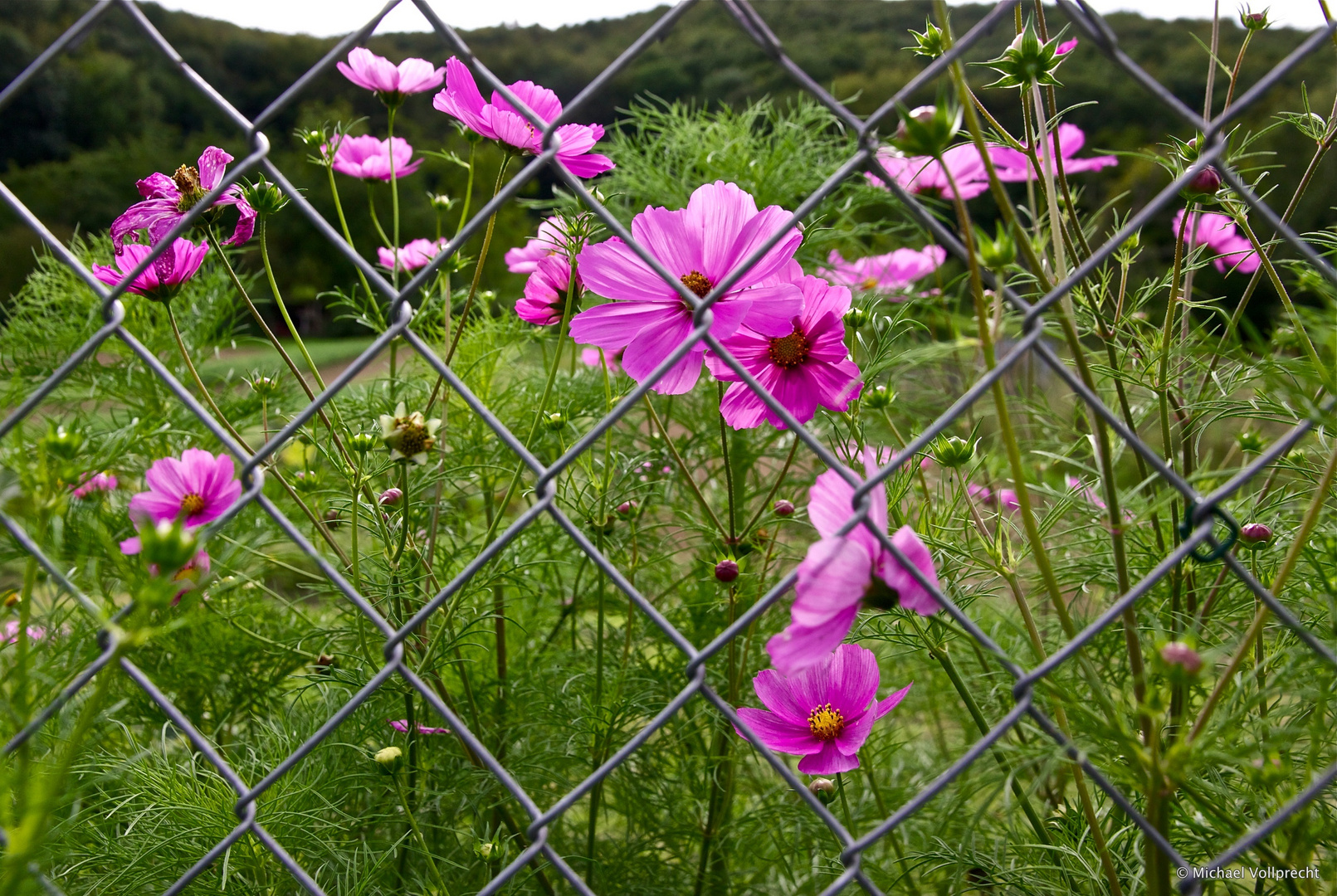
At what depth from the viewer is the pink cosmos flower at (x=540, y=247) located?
69 cm

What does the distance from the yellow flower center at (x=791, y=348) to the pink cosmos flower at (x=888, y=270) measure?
74 cm

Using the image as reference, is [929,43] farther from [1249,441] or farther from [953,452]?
[1249,441]

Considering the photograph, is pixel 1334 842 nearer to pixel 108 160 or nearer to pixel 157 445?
pixel 157 445

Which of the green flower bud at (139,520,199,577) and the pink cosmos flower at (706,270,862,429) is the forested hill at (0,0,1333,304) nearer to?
the pink cosmos flower at (706,270,862,429)

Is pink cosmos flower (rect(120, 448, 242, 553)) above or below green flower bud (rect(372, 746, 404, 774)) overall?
above

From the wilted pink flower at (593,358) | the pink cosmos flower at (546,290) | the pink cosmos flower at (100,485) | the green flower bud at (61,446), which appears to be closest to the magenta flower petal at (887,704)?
the pink cosmos flower at (546,290)

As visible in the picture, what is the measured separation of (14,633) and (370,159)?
549mm

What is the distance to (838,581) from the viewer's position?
1.34ft

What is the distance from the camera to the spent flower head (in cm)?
55

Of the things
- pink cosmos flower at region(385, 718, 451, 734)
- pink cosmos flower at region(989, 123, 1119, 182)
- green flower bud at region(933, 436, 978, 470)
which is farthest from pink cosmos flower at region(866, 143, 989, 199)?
pink cosmos flower at region(385, 718, 451, 734)

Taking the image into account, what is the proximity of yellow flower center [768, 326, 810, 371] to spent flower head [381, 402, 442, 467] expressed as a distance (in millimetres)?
223

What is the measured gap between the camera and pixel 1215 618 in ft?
2.27

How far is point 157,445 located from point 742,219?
0.87 m

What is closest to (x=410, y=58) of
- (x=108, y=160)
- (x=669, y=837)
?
(x=669, y=837)
